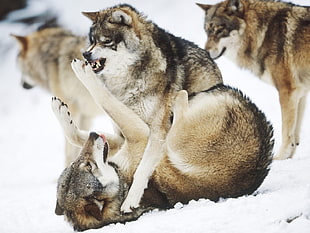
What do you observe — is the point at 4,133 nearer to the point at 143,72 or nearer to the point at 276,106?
the point at 276,106

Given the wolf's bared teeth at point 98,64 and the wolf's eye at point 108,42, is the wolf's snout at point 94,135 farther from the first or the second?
the wolf's eye at point 108,42

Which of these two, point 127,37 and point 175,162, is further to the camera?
point 127,37

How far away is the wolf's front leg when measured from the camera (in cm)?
380

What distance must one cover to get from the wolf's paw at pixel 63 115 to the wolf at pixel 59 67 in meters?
2.37

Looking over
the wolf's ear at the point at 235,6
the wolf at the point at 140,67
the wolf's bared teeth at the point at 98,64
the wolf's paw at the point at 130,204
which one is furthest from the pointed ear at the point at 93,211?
the wolf's ear at the point at 235,6

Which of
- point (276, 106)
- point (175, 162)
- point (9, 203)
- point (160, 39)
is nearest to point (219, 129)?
point (175, 162)

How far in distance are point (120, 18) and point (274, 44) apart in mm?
2084

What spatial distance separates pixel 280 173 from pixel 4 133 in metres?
7.65

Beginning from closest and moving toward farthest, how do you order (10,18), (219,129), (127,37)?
(219,129) → (127,37) → (10,18)

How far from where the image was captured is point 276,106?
7770 millimetres

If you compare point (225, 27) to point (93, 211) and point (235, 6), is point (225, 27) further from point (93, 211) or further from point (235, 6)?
point (93, 211)

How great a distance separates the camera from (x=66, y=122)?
3857 millimetres

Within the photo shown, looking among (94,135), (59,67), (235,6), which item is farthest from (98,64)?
(59,67)

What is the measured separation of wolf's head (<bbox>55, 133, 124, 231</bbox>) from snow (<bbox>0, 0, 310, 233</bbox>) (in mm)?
210
